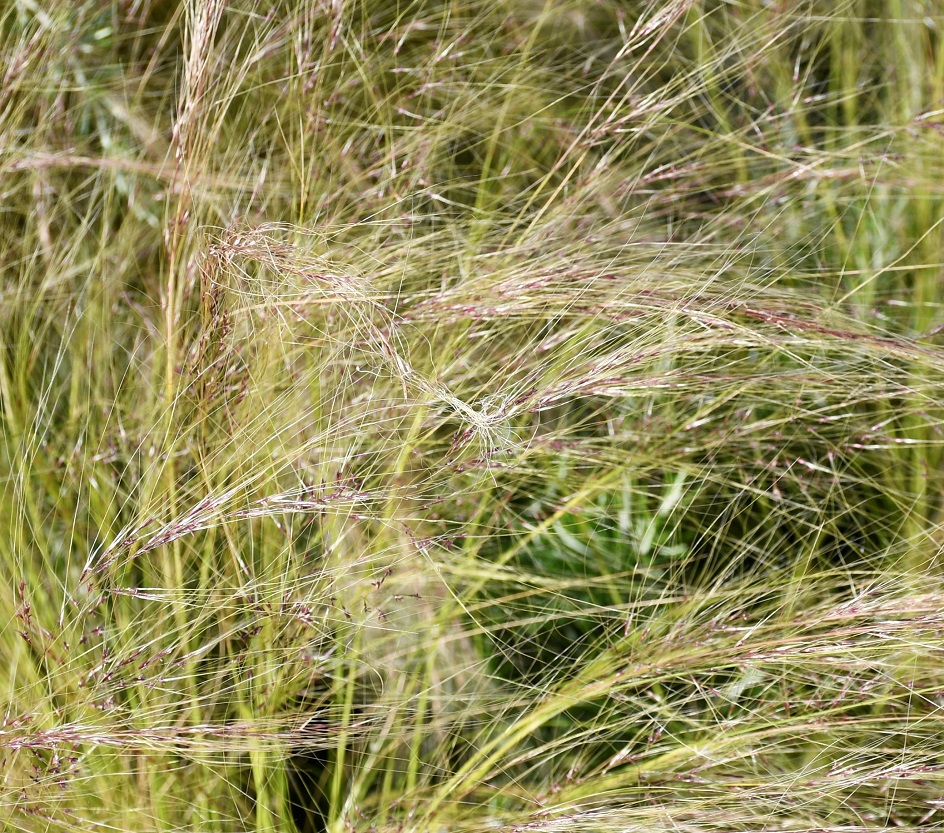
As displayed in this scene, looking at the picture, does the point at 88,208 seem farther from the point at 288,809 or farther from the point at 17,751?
the point at 288,809

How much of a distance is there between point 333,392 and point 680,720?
60 centimetres

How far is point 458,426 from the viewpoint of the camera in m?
1.17

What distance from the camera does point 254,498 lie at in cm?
111

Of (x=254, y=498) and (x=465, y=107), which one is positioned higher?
(x=465, y=107)

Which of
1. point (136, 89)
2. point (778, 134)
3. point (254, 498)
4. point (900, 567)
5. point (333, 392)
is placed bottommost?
point (900, 567)

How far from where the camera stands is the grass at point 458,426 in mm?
1069

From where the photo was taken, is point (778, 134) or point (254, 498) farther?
point (778, 134)

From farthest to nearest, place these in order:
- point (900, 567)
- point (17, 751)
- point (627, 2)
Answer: point (627, 2), point (900, 567), point (17, 751)

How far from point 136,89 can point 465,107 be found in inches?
21.5

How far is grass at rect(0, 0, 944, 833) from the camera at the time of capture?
1069mm

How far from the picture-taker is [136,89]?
145cm

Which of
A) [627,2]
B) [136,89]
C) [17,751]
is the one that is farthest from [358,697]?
[627,2]

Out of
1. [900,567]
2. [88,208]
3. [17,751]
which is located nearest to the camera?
[17,751]

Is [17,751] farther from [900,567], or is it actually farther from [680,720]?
[900,567]
